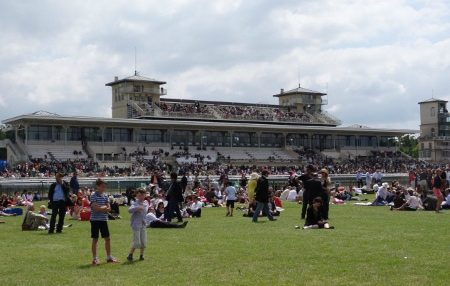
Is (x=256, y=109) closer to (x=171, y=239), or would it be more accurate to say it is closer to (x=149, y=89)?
(x=149, y=89)

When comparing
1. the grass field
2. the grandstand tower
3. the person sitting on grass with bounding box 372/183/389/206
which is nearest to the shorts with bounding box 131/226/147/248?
the grass field

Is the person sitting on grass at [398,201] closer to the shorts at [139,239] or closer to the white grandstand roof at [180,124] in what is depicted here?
the shorts at [139,239]

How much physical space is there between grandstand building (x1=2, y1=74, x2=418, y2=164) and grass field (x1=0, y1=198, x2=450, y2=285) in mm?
46818

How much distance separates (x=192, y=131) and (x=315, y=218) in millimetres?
57603

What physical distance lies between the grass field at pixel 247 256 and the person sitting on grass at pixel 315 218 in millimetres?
490

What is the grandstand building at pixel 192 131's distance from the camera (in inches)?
2591

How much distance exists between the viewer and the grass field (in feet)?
35.0

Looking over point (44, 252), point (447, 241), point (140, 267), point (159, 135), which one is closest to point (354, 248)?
point (447, 241)

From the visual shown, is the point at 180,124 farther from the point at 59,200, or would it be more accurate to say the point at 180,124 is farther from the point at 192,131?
the point at 59,200

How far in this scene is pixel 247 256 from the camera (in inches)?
511

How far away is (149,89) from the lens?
287ft

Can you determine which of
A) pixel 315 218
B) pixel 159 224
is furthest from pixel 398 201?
pixel 159 224

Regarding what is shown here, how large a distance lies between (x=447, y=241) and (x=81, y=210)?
44.1 feet

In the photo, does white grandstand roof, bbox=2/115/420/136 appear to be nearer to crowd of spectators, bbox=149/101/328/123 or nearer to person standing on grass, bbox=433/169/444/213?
crowd of spectators, bbox=149/101/328/123
